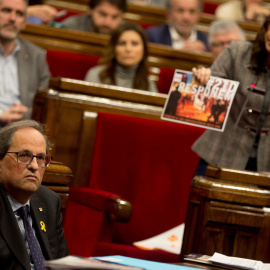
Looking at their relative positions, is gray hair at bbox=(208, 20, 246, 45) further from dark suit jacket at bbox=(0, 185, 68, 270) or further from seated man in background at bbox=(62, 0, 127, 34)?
dark suit jacket at bbox=(0, 185, 68, 270)

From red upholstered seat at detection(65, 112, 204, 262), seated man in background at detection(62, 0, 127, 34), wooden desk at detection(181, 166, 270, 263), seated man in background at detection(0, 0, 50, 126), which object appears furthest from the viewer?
seated man in background at detection(62, 0, 127, 34)

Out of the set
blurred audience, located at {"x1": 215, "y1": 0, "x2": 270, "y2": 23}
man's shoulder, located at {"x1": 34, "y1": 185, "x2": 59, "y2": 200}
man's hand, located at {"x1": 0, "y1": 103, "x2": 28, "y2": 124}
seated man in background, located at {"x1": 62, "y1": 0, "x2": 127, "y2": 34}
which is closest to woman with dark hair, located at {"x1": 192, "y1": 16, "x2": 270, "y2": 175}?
man's shoulder, located at {"x1": 34, "y1": 185, "x2": 59, "y2": 200}

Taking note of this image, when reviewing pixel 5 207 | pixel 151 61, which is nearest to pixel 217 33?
pixel 151 61

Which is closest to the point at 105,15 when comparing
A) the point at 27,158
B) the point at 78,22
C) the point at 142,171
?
the point at 78,22

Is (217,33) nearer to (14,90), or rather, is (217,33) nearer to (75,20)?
(75,20)

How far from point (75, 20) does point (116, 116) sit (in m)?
1.21

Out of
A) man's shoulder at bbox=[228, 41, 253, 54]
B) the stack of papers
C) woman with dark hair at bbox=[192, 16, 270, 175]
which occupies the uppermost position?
man's shoulder at bbox=[228, 41, 253, 54]

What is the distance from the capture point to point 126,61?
239 cm

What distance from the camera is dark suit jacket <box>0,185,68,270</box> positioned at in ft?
3.55

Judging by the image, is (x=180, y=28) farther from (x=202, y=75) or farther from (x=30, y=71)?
(x=202, y=75)

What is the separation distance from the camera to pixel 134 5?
352 centimetres

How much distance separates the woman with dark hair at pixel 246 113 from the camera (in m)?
1.64

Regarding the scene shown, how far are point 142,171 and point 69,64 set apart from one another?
783 millimetres

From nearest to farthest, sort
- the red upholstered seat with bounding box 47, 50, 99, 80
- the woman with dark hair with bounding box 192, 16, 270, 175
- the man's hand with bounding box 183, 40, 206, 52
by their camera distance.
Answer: the woman with dark hair with bounding box 192, 16, 270, 175 < the red upholstered seat with bounding box 47, 50, 99, 80 < the man's hand with bounding box 183, 40, 206, 52
